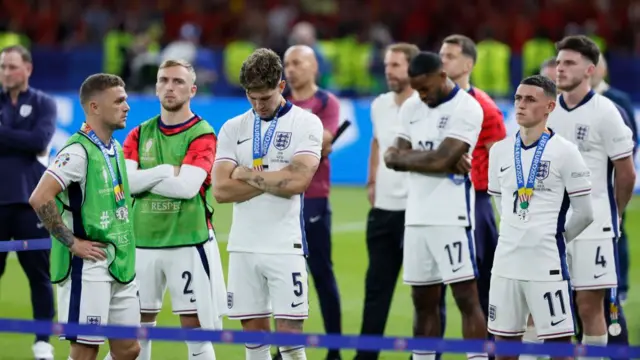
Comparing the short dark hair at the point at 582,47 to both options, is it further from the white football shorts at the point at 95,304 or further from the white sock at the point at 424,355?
the white football shorts at the point at 95,304

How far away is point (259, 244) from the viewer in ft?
22.4

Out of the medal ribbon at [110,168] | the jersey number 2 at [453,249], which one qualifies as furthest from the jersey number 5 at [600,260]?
the medal ribbon at [110,168]

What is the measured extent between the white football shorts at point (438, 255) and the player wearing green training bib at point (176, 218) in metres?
1.40

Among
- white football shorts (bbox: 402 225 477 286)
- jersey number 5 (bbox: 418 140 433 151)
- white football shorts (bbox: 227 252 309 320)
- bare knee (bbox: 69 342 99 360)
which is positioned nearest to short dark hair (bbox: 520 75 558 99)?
jersey number 5 (bbox: 418 140 433 151)

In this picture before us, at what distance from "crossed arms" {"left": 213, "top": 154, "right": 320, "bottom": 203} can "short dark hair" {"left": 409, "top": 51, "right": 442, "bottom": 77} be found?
119 cm

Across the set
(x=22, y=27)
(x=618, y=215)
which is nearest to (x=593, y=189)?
(x=618, y=215)

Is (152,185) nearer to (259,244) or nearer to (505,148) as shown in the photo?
(259,244)

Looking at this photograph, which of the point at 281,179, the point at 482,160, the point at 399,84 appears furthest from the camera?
the point at 399,84

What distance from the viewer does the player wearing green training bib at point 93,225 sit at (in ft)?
21.3

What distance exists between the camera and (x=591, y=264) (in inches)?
307

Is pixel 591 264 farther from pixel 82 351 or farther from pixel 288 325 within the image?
pixel 82 351

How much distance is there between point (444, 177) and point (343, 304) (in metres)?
3.73

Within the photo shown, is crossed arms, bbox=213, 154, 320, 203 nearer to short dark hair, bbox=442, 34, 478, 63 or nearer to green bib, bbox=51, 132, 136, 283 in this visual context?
green bib, bbox=51, 132, 136, 283

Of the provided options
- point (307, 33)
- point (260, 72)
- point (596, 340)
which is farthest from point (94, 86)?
point (307, 33)
